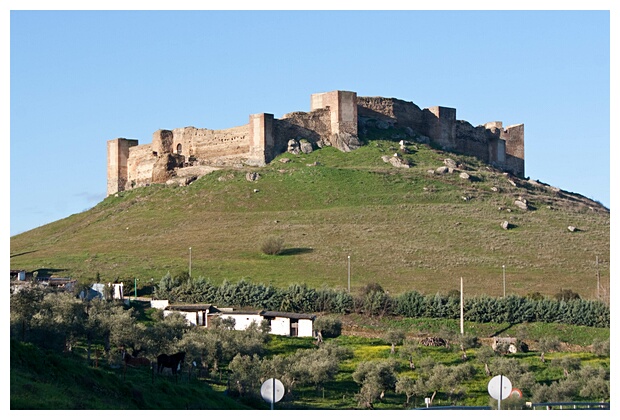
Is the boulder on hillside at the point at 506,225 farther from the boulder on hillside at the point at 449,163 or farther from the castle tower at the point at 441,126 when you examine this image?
the castle tower at the point at 441,126

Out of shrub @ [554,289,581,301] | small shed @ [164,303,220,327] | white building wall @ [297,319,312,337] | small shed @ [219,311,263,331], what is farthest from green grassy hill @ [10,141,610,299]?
white building wall @ [297,319,312,337]

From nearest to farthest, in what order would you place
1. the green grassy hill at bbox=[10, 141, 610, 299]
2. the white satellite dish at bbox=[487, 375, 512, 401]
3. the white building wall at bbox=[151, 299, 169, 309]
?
the white satellite dish at bbox=[487, 375, 512, 401] → the white building wall at bbox=[151, 299, 169, 309] → the green grassy hill at bbox=[10, 141, 610, 299]

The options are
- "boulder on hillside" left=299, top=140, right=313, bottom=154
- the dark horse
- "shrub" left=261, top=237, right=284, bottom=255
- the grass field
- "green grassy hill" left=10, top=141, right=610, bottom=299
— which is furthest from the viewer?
"boulder on hillside" left=299, top=140, right=313, bottom=154

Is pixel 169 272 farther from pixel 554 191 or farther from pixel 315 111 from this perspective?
pixel 554 191

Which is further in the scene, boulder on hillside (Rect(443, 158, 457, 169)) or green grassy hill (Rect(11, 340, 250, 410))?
boulder on hillside (Rect(443, 158, 457, 169))

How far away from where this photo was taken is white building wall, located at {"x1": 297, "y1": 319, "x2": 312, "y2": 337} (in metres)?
42.3

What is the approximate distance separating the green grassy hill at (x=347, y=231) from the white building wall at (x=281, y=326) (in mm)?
6204

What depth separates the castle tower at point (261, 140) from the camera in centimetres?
6938

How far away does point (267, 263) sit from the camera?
53875 millimetres

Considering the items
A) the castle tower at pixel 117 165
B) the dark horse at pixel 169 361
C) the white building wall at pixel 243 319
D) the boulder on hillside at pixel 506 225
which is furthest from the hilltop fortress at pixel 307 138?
the dark horse at pixel 169 361

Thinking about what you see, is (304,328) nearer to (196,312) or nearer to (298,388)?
(196,312)

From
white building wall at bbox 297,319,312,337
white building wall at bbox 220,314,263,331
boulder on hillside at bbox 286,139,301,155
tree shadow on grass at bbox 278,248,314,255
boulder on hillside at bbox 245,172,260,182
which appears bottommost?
white building wall at bbox 297,319,312,337

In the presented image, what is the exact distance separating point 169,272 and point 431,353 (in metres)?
16.7

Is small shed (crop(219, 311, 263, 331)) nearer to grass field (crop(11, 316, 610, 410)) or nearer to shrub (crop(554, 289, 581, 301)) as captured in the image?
grass field (crop(11, 316, 610, 410))
